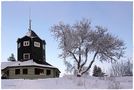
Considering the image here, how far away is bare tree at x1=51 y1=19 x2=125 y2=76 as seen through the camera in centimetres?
1297

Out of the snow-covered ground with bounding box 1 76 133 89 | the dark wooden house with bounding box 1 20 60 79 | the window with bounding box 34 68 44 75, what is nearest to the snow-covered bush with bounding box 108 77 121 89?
the snow-covered ground with bounding box 1 76 133 89

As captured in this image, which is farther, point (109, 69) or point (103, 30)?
point (109, 69)

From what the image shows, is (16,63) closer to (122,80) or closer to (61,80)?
(61,80)

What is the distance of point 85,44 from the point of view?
13344 millimetres

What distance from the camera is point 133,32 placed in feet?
39.0

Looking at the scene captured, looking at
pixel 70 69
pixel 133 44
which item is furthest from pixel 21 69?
pixel 133 44


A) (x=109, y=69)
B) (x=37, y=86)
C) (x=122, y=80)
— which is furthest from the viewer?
(x=109, y=69)

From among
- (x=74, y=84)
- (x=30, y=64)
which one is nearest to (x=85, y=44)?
(x=74, y=84)

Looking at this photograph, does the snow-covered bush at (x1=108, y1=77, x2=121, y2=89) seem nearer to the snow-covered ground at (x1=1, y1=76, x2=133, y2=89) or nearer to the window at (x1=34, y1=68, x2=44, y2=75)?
the snow-covered ground at (x1=1, y1=76, x2=133, y2=89)

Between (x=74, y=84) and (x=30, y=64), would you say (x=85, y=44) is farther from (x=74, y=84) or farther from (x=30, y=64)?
(x=30, y=64)

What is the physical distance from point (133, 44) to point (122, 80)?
134 centimetres

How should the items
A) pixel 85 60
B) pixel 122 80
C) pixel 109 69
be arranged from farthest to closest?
1. pixel 109 69
2. pixel 85 60
3. pixel 122 80

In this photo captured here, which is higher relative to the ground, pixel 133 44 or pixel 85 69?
pixel 133 44

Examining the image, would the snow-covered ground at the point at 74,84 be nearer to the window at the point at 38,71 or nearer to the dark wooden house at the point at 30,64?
the dark wooden house at the point at 30,64
